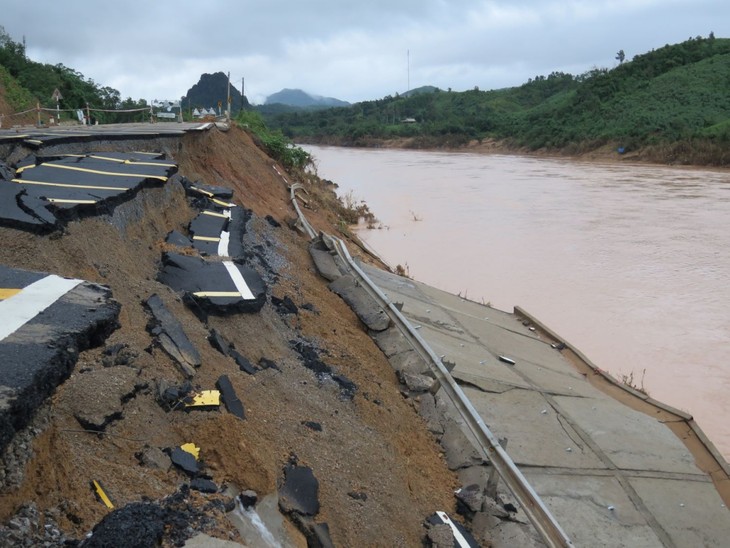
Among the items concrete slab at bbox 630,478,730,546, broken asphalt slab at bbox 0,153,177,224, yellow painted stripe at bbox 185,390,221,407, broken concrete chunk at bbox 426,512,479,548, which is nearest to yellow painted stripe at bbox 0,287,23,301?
yellow painted stripe at bbox 185,390,221,407

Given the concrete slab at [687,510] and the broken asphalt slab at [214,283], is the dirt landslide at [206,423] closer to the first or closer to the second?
the broken asphalt slab at [214,283]

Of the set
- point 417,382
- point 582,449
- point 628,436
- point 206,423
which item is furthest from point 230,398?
point 628,436

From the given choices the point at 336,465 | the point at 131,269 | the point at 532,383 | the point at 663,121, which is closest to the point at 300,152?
the point at 532,383

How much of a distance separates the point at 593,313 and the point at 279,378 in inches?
404

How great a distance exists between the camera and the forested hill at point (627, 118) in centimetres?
4994

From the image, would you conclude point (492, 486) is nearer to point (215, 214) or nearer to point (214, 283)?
point (214, 283)

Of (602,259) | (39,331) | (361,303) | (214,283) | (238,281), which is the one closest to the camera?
(39,331)

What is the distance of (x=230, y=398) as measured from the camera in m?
4.18

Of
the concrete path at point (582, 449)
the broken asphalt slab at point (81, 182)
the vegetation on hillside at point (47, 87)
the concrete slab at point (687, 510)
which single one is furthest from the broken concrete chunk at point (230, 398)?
the vegetation on hillside at point (47, 87)

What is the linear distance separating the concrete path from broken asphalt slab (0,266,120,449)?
4.51 meters

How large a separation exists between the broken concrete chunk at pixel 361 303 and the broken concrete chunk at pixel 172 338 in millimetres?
3560

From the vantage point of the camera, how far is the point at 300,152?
21.2m

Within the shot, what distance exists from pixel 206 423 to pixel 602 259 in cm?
1649

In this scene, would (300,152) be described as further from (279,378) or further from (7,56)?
(7,56)
